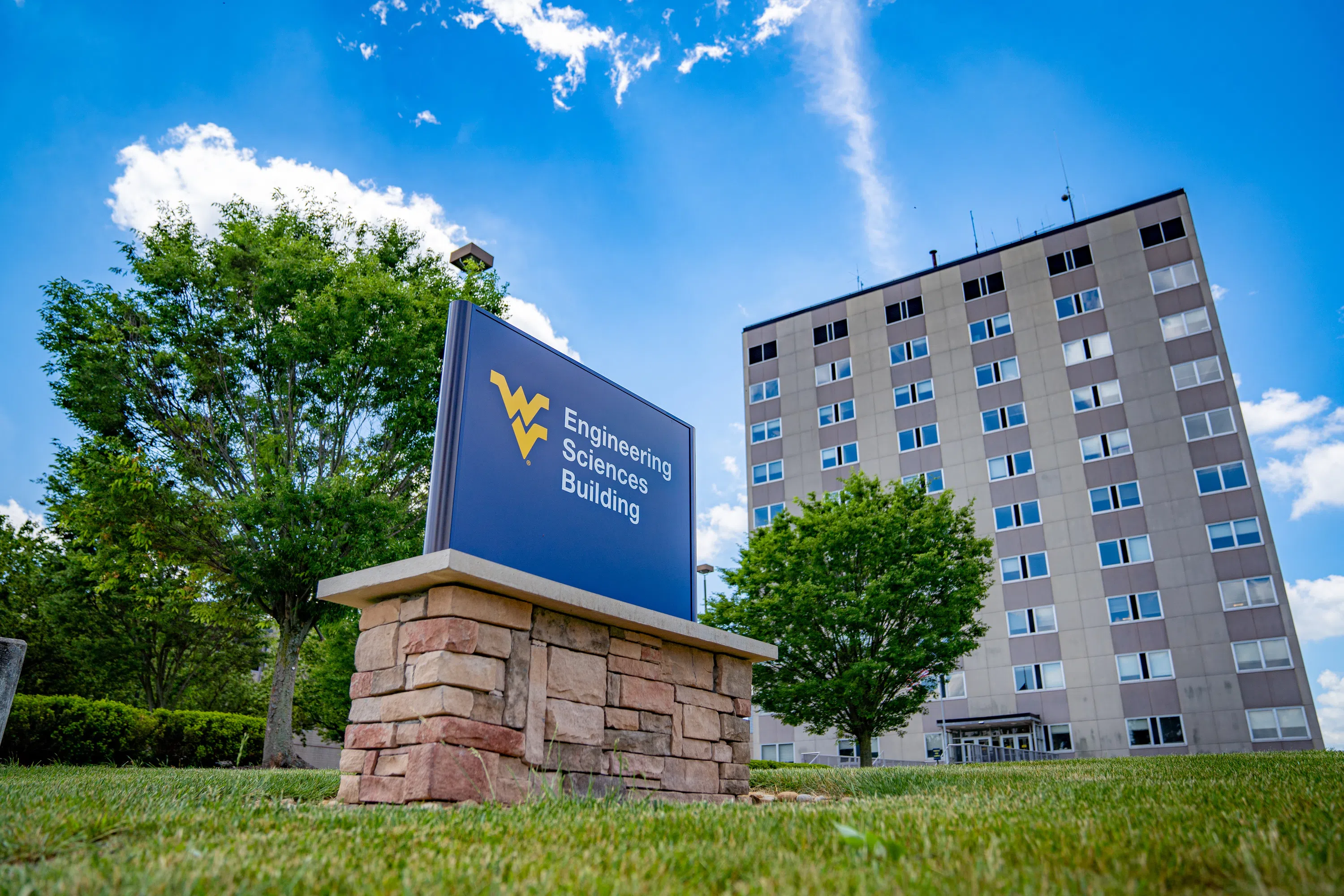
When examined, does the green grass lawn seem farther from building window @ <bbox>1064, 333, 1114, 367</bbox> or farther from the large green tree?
building window @ <bbox>1064, 333, 1114, 367</bbox>

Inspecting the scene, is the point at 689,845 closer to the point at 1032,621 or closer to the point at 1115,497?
the point at 1032,621

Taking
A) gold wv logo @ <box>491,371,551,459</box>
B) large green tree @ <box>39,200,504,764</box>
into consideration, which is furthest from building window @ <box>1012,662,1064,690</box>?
gold wv logo @ <box>491,371,551,459</box>

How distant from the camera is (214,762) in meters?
16.1

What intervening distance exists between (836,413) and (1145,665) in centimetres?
1962

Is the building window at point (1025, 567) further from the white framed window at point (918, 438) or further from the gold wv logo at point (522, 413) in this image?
the gold wv logo at point (522, 413)

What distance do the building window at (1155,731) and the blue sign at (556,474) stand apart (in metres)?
33.6

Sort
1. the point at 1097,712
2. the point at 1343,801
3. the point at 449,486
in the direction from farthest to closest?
the point at 1097,712 < the point at 449,486 < the point at 1343,801

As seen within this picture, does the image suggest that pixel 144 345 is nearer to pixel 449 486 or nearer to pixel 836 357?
pixel 449 486

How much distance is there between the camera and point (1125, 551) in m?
35.7

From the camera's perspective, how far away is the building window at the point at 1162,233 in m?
38.4

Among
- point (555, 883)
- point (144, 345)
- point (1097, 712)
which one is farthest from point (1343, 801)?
point (1097, 712)

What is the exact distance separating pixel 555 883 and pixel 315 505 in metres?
13.1

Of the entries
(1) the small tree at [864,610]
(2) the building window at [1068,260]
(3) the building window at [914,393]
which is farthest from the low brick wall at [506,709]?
(2) the building window at [1068,260]

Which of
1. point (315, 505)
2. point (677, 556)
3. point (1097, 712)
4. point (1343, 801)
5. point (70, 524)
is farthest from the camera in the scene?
point (1097, 712)
